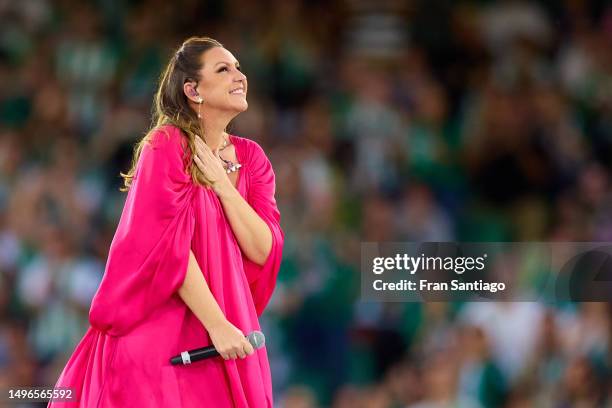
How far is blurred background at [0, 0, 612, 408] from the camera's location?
17.0 ft

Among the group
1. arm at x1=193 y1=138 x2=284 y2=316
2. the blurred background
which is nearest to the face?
arm at x1=193 y1=138 x2=284 y2=316

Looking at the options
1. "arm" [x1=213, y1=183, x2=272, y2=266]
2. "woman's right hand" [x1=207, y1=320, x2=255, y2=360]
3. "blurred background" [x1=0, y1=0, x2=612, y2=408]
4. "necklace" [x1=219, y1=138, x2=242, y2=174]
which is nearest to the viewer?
"woman's right hand" [x1=207, y1=320, x2=255, y2=360]

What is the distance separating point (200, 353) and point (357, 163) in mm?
3271

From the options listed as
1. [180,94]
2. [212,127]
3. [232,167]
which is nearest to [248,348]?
[232,167]

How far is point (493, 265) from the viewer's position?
5.32 metres

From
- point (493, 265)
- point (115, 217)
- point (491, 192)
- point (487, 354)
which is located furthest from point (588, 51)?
point (115, 217)

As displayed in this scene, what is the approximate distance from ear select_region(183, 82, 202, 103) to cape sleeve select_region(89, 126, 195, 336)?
23cm

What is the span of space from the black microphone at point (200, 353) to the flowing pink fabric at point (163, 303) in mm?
32

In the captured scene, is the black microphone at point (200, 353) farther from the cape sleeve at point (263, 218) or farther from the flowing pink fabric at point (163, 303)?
the cape sleeve at point (263, 218)

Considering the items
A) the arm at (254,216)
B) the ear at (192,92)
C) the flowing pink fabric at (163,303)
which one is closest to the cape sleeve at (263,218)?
the arm at (254,216)

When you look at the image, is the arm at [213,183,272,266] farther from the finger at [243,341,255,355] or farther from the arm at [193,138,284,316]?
the finger at [243,341,255,355]

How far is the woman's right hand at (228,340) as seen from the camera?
2844 mm

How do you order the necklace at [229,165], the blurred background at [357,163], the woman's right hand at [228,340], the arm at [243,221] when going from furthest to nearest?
the blurred background at [357,163] → the necklace at [229,165] → the arm at [243,221] → the woman's right hand at [228,340]

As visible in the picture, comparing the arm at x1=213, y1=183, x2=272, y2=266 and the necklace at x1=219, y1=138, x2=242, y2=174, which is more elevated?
the necklace at x1=219, y1=138, x2=242, y2=174
